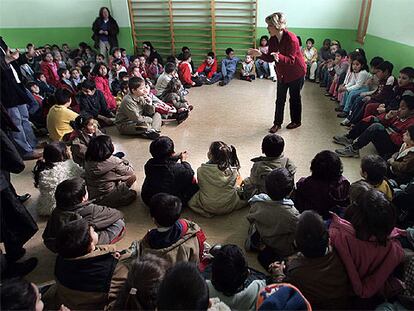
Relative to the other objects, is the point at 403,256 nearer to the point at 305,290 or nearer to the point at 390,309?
the point at 390,309

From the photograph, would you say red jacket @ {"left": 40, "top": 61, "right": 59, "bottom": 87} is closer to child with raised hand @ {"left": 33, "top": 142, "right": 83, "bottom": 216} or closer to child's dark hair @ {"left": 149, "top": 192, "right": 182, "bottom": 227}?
child with raised hand @ {"left": 33, "top": 142, "right": 83, "bottom": 216}

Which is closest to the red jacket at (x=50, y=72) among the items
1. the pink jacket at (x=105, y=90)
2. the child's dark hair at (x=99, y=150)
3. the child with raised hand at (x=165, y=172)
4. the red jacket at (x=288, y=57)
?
the pink jacket at (x=105, y=90)

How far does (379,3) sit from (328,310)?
201 inches

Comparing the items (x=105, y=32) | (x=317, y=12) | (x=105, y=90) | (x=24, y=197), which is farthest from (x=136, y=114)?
(x=317, y=12)

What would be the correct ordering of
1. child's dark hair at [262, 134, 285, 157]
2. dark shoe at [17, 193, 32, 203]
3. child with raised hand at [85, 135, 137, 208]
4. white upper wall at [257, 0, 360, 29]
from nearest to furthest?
child's dark hair at [262, 134, 285, 157]
child with raised hand at [85, 135, 137, 208]
dark shoe at [17, 193, 32, 203]
white upper wall at [257, 0, 360, 29]

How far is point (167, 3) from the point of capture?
6.72 meters

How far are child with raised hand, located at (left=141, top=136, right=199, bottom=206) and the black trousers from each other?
1793 millimetres

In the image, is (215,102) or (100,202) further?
(215,102)

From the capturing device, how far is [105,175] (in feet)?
8.33

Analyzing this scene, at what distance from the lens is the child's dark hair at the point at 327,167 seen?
203 centimetres

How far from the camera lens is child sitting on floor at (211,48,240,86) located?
20.6ft

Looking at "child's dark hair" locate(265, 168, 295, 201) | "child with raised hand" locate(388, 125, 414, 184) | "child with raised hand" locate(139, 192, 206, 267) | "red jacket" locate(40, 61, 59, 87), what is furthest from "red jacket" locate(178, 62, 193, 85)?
"child with raised hand" locate(139, 192, 206, 267)

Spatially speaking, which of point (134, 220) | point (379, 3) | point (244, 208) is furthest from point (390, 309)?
point (379, 3)

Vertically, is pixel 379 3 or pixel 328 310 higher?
pixel 379 3
